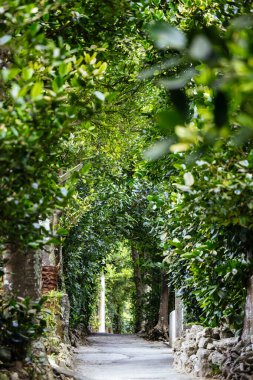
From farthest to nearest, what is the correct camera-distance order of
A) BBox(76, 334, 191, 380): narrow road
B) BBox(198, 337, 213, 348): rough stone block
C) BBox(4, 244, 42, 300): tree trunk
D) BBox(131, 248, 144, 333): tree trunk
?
BBox(131, 248, 144, 333): tree trunk → BBox(198, 337, 213, 348): rough stone block → BBox(76, 334, 191, 380): narrow road → BBox(4, 244, 42, 300): tree trunk

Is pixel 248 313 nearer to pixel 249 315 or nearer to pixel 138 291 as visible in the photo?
pixel 249 315

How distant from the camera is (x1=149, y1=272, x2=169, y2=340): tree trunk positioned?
64.5ft

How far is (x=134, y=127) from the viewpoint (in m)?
10.3

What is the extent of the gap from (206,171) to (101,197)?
11.7 metres

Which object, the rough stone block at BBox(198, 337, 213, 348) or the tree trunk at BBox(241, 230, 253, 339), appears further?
the rough stone block at BBox(198, 337, 213, 348)

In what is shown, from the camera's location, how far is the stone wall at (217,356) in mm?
6836

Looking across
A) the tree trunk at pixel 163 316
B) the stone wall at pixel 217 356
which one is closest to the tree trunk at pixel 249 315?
the stone wall at pixel 217 356

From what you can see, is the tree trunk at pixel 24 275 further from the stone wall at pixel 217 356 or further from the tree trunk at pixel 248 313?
the stone wall at pixel 217 356

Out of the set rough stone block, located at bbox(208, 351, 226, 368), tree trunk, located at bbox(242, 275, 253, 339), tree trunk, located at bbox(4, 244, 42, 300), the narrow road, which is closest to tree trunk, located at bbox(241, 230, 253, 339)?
tree trunk, located at bbox(242, 275, 253, 339)

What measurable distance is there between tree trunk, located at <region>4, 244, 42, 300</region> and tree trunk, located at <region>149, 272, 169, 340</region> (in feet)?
A: 44.9

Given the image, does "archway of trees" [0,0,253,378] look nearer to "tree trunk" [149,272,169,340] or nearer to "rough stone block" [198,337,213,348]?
"rough stone block" [198,337,213,348]

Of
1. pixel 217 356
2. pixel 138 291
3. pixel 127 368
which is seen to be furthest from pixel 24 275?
pixel 138 291

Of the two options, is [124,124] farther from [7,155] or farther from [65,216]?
[7,155]

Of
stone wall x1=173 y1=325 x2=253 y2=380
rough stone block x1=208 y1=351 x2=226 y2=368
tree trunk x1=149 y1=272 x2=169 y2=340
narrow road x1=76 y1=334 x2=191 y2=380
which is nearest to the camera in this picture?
stone wall x1=173 y1=325 x2=253 y2=380
